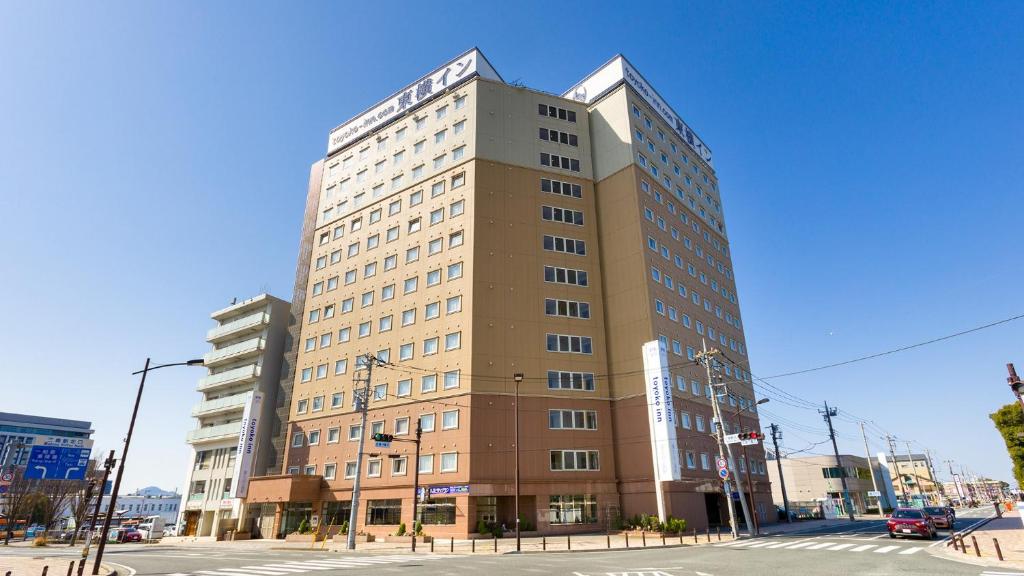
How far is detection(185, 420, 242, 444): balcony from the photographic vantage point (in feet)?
198

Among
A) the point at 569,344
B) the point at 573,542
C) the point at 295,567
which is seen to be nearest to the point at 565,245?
the point at 569,344

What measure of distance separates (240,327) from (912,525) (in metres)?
69.3

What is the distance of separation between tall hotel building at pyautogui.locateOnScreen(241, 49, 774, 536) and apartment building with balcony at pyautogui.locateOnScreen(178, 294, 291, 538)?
4.50 m

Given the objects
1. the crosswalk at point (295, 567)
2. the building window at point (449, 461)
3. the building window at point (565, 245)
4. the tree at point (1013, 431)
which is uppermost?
the building window at point (565, 245)

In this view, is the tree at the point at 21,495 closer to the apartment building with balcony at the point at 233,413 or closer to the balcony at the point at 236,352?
the apartment building with balcony at the point at 233,413

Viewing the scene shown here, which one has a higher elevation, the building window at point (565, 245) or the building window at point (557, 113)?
the building window at point (557, 113)

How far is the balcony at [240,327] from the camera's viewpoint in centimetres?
6494

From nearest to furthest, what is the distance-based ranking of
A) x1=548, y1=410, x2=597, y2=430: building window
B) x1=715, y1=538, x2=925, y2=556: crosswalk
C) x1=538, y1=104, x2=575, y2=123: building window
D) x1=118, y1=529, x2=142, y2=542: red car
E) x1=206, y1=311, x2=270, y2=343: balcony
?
x1=715, y1=538, x2=925, y2=556: crosswalk < x1=548, y1=410, x2=597, y2=430: building window < x1=118, y1=529, x2=142, y2=542: red car < x1=538, y1=104, x2=575, y2=123: building window < x1=206, y1=311, x2=270, y2=343: balcony

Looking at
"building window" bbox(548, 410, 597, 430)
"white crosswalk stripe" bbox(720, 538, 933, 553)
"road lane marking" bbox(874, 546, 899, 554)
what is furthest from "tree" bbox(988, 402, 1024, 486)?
"building window" bbox(548, 410, 597, 430)

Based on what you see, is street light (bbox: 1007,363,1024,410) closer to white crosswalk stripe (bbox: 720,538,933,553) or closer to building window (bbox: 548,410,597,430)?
white crosswalk stripe (bbox: 720,538,933,553)

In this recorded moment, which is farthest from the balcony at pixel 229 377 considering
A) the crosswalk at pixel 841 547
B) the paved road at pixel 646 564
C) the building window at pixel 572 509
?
the crosswalk at pixel 841 547

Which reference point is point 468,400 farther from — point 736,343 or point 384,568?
point 736,343

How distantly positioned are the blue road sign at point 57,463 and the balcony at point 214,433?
1119 centimetres

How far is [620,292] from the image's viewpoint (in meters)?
49.8
